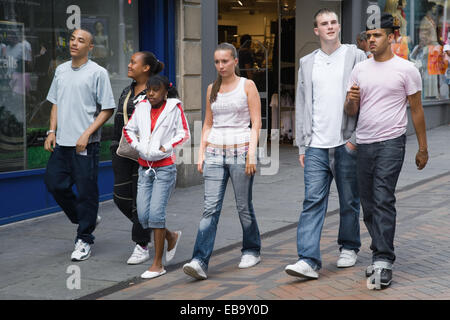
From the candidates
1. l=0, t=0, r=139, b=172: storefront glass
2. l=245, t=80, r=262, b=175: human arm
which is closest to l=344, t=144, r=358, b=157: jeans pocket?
l=245, t=80, r=262, b=175: human arm

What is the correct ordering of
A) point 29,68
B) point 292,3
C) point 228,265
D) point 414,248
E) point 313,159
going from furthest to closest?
point 292,3, point 29,68, point 414,248, point 228,265, point 313,159

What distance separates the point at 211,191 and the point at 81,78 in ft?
5.08

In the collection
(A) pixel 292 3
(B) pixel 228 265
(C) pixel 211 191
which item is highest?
(A) pixel 292 3

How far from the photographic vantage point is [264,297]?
5.05 m

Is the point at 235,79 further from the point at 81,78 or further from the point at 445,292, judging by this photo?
the point at 445,292

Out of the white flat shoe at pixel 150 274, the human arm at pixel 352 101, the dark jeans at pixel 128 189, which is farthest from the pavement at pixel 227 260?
the human arm at pixel 352 101

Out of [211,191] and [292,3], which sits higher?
[292,3]

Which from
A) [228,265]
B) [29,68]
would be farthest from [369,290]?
[29,68]

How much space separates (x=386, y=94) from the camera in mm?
5254

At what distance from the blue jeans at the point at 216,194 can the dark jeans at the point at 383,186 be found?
3.15 feet

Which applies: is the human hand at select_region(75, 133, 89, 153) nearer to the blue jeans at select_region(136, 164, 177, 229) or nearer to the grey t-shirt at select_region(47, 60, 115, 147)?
the grey t-shirt at select_region(47, 60, 115, 147)

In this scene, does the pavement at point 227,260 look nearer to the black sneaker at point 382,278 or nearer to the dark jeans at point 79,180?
the black sneaker at point 382,278

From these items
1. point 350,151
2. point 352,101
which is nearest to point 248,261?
point 350,151

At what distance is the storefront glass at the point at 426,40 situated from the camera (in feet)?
53.9
